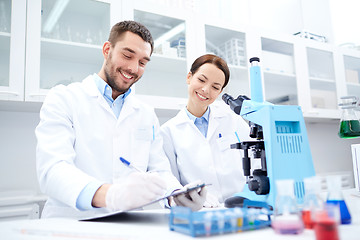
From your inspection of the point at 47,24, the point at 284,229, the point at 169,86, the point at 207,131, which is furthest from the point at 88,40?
the point at 284,229

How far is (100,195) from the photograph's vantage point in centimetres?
84

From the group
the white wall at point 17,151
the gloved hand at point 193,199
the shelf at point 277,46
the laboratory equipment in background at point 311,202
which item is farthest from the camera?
the shelf at point 277,46

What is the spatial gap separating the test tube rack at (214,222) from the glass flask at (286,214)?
1.9 inches

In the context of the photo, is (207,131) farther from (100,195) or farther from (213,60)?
(100,195)

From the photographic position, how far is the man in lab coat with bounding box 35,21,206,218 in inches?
33.5

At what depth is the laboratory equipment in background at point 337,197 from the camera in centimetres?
67

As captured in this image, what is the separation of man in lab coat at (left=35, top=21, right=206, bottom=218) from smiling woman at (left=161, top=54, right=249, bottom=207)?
7.9 inches

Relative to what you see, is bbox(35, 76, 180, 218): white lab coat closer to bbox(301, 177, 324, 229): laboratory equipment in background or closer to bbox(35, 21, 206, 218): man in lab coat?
bbox(35, 21, 206, 218): man in lab coat

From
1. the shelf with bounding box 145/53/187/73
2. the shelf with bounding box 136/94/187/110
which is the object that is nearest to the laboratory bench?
the shelf with bounding box 136/94/187/110

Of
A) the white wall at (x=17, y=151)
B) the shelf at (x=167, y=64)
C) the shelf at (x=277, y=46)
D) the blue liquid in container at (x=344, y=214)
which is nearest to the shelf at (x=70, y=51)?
the shelf at (x=167, y=64)

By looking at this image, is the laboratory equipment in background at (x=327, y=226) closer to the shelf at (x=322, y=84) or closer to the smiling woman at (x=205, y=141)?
the smiling woman at (x=205, y=141)

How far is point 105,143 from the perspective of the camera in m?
1.27

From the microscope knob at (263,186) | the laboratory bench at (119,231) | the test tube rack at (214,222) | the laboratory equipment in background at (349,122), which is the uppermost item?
the laboratory equipment in background at (349,122)

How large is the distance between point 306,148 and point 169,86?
1.50 meters
